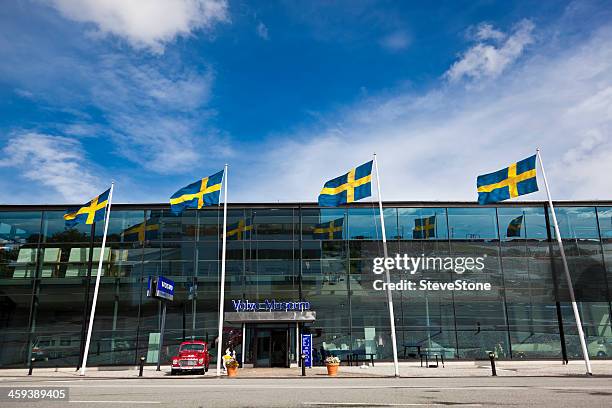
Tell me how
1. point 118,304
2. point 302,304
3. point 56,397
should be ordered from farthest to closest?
point 118,304
point 302,304
point 56,397

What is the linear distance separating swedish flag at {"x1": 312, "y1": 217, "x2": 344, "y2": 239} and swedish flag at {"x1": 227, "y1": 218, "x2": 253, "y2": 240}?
4308 millimetres

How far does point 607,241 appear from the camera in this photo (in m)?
34.1

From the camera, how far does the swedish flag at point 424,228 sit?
34438 millimetres

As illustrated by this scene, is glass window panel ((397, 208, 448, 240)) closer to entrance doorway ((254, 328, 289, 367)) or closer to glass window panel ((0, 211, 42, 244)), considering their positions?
entrance doorway ((254, 328, 289, 367))

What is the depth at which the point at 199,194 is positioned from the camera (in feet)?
92.5

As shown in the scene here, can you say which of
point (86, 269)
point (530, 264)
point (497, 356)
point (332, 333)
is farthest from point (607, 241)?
point (86, 269)

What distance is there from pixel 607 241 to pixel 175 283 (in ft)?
92.7

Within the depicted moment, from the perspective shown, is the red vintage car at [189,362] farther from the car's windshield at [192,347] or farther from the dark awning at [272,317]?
the dark awning at [272,317]

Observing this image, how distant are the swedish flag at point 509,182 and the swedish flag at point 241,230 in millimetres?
15047

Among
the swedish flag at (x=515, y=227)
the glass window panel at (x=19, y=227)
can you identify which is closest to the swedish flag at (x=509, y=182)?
the swedish flag at (x=515, y=227)

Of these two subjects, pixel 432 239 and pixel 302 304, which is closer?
pixel 302 304

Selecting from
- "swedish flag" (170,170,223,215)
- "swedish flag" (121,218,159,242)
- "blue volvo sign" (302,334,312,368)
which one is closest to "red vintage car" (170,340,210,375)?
"blue volvo sign" (302,334,312,368)

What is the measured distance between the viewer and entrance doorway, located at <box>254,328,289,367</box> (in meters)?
30.8

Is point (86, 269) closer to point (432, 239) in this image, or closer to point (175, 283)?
point (175, 283)
